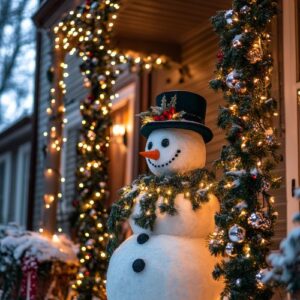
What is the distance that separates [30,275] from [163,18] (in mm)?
3410

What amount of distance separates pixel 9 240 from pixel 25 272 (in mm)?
477

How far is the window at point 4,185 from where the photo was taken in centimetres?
1686

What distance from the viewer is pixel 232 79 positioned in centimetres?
518

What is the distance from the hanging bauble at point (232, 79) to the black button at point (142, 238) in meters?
1.42

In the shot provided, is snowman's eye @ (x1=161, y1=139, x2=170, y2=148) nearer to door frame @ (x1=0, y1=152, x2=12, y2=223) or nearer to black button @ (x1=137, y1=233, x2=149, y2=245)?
black button @ (x1=137, y1=233, x2=149, y2=245)

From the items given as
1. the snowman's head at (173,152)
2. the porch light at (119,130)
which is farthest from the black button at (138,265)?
the porch light at (119,130)

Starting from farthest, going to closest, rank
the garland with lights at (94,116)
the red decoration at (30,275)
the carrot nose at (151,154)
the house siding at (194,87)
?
the red decoration at (30,275) → the garland with lights at (94,116) → the house siding at (194,87) → the carrot nose at (151,154)

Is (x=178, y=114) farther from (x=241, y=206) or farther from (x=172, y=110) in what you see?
(x=241, y=206)

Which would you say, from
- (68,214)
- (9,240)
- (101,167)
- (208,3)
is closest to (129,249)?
(101,167)

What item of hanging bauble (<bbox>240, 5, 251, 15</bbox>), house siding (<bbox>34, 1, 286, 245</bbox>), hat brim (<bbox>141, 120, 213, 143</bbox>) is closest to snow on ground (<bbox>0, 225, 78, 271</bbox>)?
house siding (<bbox>34, 1, 286, 245</bbox>)

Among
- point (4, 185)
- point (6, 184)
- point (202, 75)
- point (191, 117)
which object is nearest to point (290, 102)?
point (191, 117)

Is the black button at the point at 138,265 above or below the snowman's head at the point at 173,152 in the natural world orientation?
below

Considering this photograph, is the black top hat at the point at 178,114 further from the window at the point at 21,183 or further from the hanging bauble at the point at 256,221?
the window at the point at 21,183

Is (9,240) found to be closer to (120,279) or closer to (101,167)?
(101,167)
